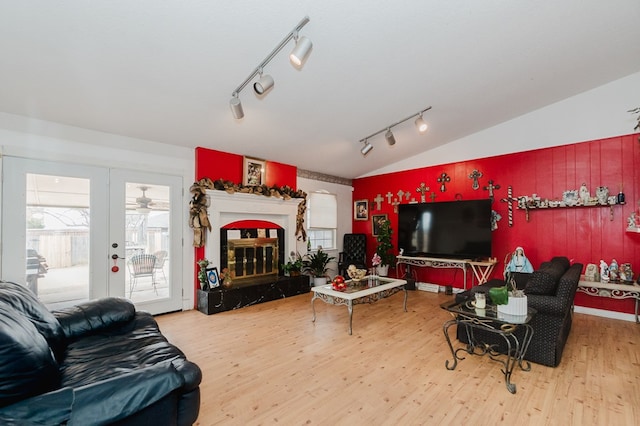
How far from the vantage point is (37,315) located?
1.97 meters

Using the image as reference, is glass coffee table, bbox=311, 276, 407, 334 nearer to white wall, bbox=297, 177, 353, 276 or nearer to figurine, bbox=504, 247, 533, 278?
figurine, bbox=504, 247, 533, 278

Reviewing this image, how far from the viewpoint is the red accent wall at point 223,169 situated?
4.60m

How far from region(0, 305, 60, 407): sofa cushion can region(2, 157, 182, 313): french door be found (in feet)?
8.24

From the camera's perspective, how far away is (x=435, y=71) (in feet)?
10.9

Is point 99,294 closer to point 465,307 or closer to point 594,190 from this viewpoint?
point 465,307

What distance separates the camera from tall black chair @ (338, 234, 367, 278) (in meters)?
6.77

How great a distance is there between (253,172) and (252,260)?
1.59 meters

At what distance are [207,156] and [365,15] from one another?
324cm

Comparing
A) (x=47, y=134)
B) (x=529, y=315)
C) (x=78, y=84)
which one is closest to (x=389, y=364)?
(x=529, y=315)

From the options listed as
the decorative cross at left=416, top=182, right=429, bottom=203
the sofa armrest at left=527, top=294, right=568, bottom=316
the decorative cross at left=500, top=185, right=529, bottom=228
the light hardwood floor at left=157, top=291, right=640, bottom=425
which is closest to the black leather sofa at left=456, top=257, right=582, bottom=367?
the sofa armrest at left=527, top=294, right=568, bottom=316

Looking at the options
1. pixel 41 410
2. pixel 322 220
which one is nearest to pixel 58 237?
pixel 41 410

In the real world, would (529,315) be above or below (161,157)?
below

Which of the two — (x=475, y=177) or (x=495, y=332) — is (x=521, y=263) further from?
(x=495, y=332)

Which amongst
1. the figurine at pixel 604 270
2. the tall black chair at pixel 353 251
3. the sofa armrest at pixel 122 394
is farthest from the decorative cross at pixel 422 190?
the sofa armrest at pixel 122 394
